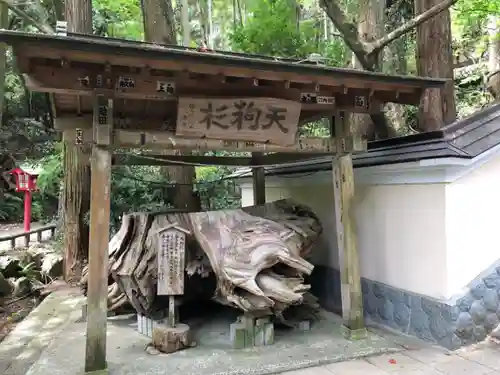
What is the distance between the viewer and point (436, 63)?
7.09 m

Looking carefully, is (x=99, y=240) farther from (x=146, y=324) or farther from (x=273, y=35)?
(x=273, y=35)

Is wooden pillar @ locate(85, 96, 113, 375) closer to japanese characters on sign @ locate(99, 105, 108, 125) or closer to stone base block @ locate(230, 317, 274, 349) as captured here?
japanese characters on sign @ locate(99, 105, 108, 125)

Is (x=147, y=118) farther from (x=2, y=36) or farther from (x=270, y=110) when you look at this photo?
(x=2, y=36)

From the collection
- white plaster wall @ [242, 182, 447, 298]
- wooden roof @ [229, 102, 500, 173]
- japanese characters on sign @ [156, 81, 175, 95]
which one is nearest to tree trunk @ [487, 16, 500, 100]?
wooden roof @ [229, 102, 500, 173]

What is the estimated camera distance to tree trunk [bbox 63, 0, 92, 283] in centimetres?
948

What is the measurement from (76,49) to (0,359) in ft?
13.5

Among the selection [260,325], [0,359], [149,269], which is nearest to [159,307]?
[149,269]

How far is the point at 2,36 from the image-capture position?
353 centimetres

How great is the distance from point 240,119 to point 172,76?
0.93 metres

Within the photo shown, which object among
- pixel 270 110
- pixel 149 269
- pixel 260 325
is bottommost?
pixel 260 325

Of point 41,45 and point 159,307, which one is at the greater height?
point 41,45

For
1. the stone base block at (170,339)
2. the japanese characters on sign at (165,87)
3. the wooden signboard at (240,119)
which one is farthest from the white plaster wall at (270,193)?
the japanese characters on sign at (165,87)

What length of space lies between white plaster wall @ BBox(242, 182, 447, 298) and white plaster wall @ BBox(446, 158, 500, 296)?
96 mm

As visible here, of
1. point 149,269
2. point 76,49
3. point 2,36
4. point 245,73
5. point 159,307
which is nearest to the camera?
point 2,36
